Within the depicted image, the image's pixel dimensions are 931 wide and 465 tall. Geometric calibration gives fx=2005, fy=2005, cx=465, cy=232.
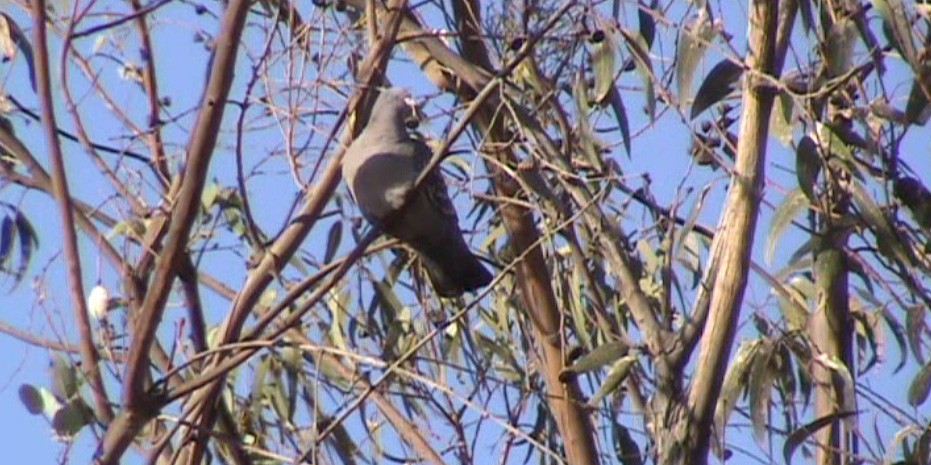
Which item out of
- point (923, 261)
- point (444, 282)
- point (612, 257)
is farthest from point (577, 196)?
point (923, 261)

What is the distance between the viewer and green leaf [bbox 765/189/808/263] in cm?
305

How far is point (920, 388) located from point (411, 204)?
36.2 inches

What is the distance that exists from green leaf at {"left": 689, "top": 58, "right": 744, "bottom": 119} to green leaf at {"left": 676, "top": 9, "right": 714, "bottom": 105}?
54mm

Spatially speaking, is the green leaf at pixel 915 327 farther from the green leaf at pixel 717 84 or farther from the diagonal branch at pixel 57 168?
the diagonal branch at pixel 57 168

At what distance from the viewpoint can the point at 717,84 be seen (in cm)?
296

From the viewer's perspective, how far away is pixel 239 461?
3.24 m

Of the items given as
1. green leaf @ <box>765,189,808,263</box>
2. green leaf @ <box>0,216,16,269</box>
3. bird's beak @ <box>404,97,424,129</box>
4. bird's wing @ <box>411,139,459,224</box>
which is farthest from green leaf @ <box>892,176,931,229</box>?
green leaf @ <box>0,216,16,269</box>

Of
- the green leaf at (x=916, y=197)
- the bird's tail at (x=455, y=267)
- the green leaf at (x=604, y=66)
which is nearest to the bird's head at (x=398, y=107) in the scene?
the bird's tail at (x=455, y=267)

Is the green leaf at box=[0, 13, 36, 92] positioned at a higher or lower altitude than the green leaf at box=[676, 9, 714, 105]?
higher

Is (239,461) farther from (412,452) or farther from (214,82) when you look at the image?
(214,82)

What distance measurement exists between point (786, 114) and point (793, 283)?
471mm

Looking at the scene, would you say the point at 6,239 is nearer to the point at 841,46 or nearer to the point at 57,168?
the point at 57,168

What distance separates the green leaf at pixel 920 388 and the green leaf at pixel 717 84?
1.66 feet

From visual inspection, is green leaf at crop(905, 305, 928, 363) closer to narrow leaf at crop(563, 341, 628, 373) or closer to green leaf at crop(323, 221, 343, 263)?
narrow leaf at crop(563, 341, 628, 373)
